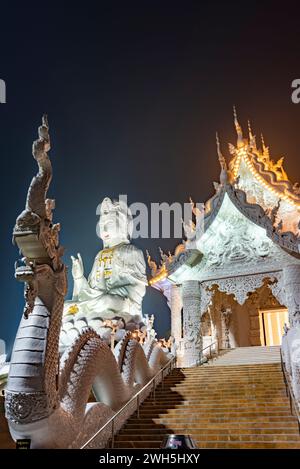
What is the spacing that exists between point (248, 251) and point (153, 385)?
18.0 feet

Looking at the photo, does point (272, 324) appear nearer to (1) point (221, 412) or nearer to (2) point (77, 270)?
(2) point (77, 270)

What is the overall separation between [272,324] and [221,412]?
10.8 m

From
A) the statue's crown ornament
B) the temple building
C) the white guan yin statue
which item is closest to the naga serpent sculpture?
the temple building

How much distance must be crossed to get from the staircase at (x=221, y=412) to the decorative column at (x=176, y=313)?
5.24m

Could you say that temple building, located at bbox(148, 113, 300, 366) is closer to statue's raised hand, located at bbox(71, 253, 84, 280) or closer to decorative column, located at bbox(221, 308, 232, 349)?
decorative column, located at bbox(221, 308, 232, 349)

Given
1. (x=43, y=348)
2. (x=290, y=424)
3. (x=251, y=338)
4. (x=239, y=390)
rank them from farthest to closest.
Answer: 1. (x=251, y=338)
2. (x=239, y=390)
3. (x=290, y=424)
4. (x=43, y=348)

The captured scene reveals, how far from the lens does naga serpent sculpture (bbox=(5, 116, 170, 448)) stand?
491 centimetres

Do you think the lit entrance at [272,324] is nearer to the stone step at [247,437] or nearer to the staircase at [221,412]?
the staircase at [221,412]

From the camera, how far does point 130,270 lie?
18609 mm

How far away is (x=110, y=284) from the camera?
18453 millimetres

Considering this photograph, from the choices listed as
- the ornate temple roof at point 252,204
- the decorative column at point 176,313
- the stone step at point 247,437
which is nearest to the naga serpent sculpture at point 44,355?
the stone step at point 247,437
